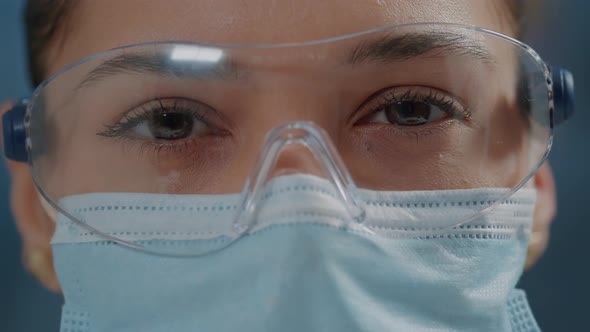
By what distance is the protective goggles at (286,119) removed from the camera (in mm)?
856

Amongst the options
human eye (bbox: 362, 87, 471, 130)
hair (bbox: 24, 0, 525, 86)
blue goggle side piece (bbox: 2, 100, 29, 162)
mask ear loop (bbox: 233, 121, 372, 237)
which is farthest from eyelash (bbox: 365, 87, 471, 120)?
blue goggle side piece (bbox: 2, 100, 29, 162)

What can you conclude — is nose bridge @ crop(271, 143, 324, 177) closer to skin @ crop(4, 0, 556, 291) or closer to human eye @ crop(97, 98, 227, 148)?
skin @ crop(4, 0, 556, 291)

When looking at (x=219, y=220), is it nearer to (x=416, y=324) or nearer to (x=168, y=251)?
(x=168, y=251)

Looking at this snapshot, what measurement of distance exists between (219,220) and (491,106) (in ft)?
1.48

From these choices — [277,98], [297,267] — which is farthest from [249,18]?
[297,267]

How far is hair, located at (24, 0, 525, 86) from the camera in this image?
1.05m

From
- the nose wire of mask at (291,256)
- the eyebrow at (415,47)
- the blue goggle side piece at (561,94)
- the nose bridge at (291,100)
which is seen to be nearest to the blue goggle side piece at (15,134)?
→ the nose wire of mask at (291,256)

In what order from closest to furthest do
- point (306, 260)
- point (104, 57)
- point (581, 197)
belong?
point (306, 260) → point (104, 57) → point (581, 197)

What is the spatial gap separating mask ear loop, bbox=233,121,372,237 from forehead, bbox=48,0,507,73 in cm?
13

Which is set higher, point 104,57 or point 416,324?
point 104,57

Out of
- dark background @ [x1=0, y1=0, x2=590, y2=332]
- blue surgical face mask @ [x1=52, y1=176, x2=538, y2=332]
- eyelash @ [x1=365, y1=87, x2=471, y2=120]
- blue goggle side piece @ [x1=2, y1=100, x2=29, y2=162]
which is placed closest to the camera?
blue surgical face mask @ [x1=52, y1=176, x2=538, y2=332]

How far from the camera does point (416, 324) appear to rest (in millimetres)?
871

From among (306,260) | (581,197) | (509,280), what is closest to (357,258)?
(306,260)

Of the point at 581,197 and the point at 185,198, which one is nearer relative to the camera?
the point at 185,198
